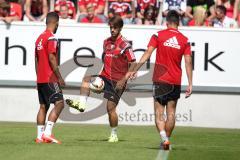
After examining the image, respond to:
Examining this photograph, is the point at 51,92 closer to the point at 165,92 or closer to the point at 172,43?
the point at 165,92

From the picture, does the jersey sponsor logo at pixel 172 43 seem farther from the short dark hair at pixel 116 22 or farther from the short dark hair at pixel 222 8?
the short dark hair at pixel 222 8

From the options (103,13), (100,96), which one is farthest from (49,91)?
(103,13)

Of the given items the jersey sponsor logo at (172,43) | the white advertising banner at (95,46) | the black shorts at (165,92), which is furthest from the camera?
the white advertising banner at (95,46)

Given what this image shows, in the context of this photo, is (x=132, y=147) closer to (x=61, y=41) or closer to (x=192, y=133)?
(x=192, y=133)

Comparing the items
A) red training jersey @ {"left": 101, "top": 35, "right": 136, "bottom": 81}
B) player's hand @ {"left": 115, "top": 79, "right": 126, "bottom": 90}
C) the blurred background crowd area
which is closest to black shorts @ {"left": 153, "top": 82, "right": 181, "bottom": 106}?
player's hand @ {"left": 115, "top": 79, "right": 126, "bottom": 90}

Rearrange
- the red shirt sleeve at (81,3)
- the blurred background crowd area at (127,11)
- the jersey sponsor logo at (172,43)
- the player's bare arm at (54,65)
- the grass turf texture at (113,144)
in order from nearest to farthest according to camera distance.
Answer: the grass turf texture at (113,144) < the jersey sponsor logo at (172,43) < the player's bare arm at (54,65) < the blurred background crowd area at (127,11) < the red shirt sleeve at (81,3)

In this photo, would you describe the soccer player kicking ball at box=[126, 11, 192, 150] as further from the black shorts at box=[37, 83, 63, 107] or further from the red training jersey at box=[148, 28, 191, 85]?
the black shorts at box=[37, 83, 63, 107]

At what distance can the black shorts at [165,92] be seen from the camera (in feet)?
48.4

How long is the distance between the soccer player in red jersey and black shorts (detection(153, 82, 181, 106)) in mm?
1673

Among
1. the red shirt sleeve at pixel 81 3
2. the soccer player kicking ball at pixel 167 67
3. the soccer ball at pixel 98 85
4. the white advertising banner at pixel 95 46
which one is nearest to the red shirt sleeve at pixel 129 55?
the soccer ball at pixel 98 85

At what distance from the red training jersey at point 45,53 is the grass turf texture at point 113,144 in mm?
1176

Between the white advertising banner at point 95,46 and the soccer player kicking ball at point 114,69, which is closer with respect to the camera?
the soccer player kicking ball at point 114,69

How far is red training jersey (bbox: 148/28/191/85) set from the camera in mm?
14641

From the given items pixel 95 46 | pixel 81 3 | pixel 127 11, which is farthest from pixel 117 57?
pixel 81 3
